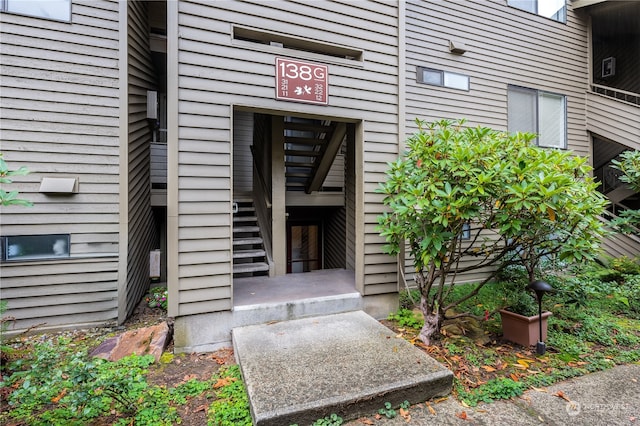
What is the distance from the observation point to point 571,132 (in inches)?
287

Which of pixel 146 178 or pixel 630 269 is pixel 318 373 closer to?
pixel 146 178

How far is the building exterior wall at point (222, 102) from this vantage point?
10.5 feet

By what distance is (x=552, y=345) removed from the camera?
3.47m

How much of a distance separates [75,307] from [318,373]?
3.71 meters

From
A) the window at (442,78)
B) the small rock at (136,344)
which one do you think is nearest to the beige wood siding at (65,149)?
the small rock at (136,344)

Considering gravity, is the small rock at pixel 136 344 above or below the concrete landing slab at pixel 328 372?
below

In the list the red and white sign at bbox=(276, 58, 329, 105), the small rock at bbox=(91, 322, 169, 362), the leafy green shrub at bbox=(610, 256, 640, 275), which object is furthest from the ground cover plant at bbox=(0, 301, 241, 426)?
the leafy green shrub at bbox=(610, 256, 640, 275)

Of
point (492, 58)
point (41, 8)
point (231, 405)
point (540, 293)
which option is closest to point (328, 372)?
point (231, 405)

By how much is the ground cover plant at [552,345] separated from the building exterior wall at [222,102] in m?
1.30

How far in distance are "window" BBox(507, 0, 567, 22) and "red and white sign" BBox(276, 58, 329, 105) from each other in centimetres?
581

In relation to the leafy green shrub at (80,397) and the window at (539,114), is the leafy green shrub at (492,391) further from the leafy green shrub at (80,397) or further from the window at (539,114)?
the window at (539,114)

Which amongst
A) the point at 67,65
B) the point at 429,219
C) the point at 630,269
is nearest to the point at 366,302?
the point at 429,219

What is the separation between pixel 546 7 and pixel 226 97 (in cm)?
815

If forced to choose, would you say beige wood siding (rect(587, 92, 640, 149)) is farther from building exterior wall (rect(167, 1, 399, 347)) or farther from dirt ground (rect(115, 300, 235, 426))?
dirt ground (rect(115, 300, 235, 426))
